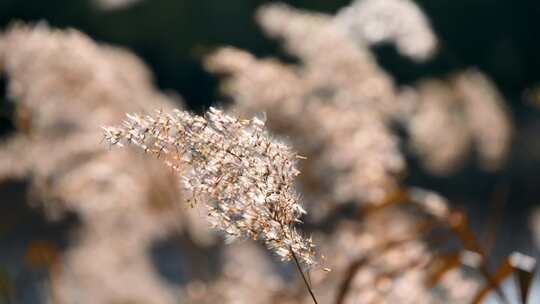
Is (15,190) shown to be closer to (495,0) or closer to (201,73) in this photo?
(201,73)

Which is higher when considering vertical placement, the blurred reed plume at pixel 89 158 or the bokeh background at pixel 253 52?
the bokeh background at pixel 253 52

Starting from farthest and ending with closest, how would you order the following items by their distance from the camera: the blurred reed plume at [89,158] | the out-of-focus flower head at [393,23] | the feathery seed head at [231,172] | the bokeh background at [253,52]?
the bokeh background at [253,52], the blurred reed plume at [89,158], the out-of-focus flower head at [393,23], the feathery seed head at [231,172]

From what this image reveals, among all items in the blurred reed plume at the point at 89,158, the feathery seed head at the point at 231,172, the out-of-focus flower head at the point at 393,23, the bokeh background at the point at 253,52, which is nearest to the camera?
the feathery seed head at the point at 231,172

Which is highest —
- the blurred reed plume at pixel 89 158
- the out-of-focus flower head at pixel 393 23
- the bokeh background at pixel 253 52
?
the bokeh background at pixel 253 52

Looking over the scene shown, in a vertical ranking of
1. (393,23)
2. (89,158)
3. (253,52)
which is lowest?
(393,23)

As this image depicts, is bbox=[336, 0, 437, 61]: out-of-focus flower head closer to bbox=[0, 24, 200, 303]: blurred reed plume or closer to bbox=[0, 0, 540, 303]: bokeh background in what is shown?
bbox=[0, 24, 200, 303]: blurred reed plume

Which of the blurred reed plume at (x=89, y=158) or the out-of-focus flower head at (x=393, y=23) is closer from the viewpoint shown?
the out-of-focus flower head at (x=393, y=23)

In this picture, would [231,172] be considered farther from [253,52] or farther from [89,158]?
[253,52]

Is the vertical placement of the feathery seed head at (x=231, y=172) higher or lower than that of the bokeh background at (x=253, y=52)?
lower

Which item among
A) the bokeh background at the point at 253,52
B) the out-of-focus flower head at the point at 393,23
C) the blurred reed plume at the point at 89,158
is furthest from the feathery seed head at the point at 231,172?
the bokeh background at the point at 253,52

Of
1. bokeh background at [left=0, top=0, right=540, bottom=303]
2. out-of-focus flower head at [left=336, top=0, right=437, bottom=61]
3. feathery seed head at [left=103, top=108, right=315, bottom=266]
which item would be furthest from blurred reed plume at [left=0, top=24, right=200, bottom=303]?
bokeh background at [left=0, top=0, right=540, bottom=303]

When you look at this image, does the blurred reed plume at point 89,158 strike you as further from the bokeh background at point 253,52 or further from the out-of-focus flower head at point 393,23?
the bokeh background at point 253,52

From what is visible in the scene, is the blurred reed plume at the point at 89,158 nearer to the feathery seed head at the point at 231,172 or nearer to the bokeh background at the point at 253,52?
the feathery seed head at the point at 231,172

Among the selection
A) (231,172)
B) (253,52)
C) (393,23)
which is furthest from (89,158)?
(253,52)
